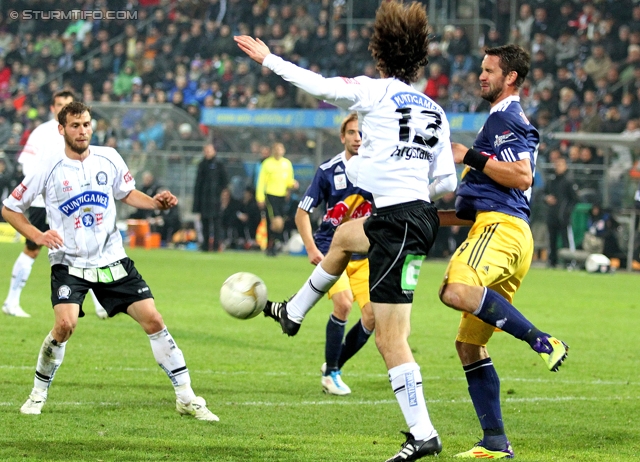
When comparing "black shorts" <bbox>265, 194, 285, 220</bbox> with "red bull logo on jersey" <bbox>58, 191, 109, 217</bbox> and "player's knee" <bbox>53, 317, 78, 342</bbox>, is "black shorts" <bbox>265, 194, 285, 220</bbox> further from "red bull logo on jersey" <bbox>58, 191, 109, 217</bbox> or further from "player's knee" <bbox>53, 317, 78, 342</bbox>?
"player's knee" <bbox>53, 317, 78, 342</bbox>

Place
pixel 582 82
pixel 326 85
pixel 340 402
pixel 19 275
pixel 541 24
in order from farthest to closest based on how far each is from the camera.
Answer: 1. pixel 541 24
2. pixel 582 82
3. pixel 19 275
4. pixel 340 402
5. pixel 326 85

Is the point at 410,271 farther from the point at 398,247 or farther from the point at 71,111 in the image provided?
the point at 71,111

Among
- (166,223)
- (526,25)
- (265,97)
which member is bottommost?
(166,223)

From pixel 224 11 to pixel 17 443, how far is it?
2869 centimetres

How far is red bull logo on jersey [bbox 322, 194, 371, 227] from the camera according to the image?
27.2 feet

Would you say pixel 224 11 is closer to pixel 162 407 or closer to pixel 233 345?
pixel 233 345

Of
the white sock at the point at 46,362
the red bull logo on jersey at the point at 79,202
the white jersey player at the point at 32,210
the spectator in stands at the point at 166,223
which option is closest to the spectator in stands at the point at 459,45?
the spectator in stands at the point at 166,223

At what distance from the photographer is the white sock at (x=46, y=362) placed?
6.79m

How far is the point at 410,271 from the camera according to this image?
5.32 meters

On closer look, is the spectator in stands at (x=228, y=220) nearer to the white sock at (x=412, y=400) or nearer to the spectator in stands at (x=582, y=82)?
the spectator in stands at (x=582, y=82)

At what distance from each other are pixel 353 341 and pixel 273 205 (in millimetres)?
16143

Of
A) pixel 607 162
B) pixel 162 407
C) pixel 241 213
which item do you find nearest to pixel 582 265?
pixel 607 162

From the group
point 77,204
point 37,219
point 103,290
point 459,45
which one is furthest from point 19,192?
point 459,45

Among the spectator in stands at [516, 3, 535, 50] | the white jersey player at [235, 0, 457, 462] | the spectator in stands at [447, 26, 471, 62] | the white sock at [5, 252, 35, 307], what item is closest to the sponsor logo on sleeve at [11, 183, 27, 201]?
the white jersey player at [235, 0, 457, 462]
